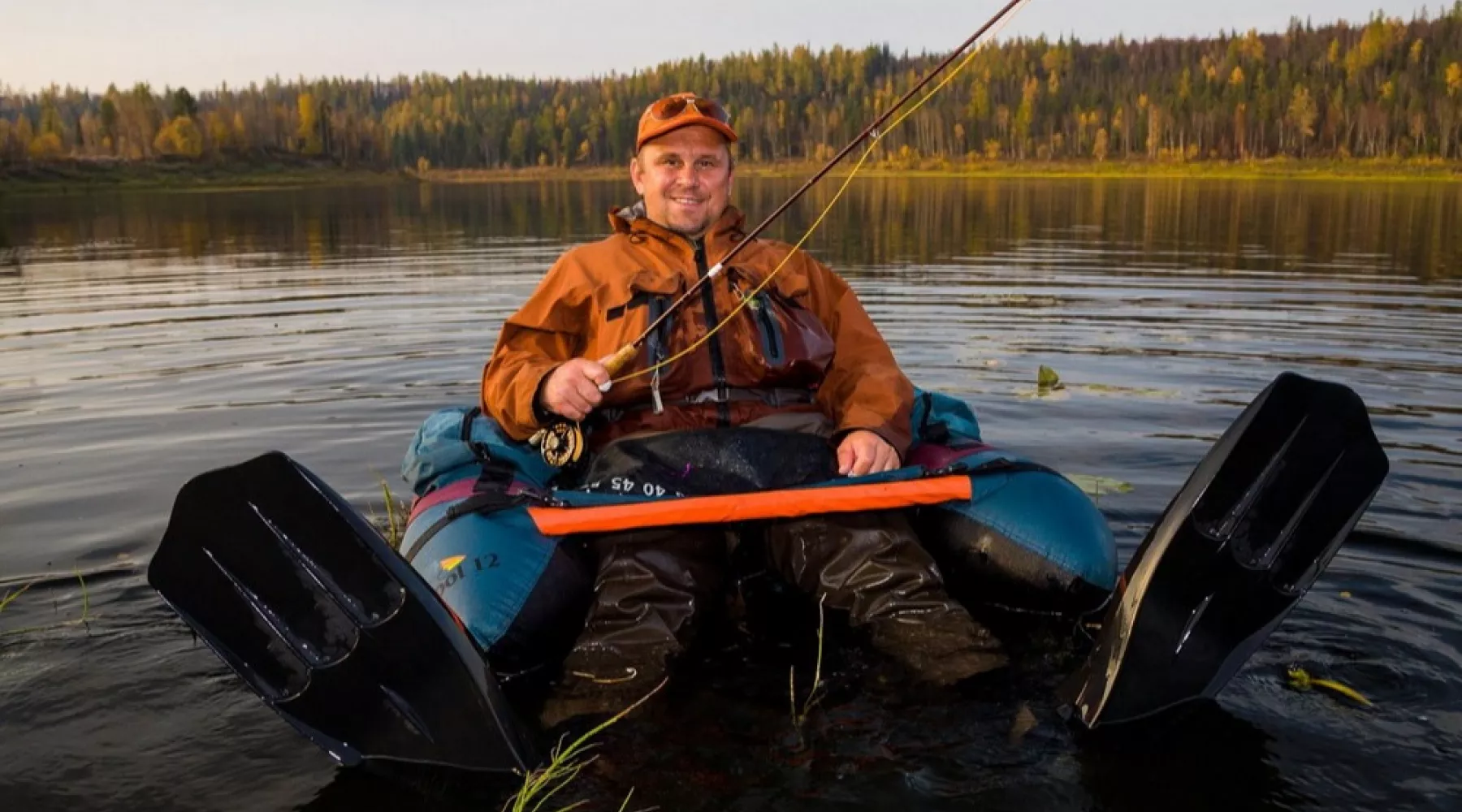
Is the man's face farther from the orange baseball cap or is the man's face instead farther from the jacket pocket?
the jacket pocket

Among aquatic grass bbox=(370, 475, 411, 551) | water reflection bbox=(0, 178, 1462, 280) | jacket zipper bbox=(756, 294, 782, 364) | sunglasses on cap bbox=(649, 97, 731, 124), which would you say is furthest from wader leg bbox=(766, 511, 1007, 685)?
water reflection bbox=(0, 178, 1462, 280)

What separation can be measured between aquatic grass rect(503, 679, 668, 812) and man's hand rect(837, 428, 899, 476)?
1.45m

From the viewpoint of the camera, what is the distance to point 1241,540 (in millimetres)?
3549

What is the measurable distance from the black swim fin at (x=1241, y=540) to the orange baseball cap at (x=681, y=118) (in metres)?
2.59

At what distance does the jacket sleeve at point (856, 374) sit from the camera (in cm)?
491

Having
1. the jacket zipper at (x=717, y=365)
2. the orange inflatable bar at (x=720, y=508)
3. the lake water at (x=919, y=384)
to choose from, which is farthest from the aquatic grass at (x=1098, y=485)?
the orange inflatable bar at (x=720, y=508)

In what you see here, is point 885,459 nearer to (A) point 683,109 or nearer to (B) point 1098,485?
(A) point 683,109

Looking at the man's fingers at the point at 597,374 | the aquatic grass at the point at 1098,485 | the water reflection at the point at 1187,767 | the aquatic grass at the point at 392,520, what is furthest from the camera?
the aquatic grass at the point at 1098,485

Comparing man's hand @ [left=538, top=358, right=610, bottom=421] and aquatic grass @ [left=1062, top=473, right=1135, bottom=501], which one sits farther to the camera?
aquatic grass @ [left=1062, top=473, right=1135, bottom=501]

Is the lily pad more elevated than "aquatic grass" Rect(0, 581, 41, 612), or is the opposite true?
the lily pad

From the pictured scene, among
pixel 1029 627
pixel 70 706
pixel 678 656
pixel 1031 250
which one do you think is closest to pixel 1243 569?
pixel 1029 627

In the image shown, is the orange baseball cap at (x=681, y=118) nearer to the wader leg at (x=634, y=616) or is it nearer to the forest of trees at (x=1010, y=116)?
the wader leg at (x=634, y=616)

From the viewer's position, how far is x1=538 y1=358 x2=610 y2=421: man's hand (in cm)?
451

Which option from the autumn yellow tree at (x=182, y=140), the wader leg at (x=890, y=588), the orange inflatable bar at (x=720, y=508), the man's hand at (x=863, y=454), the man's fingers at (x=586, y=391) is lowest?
the wader leg at (x=890, y=588)
